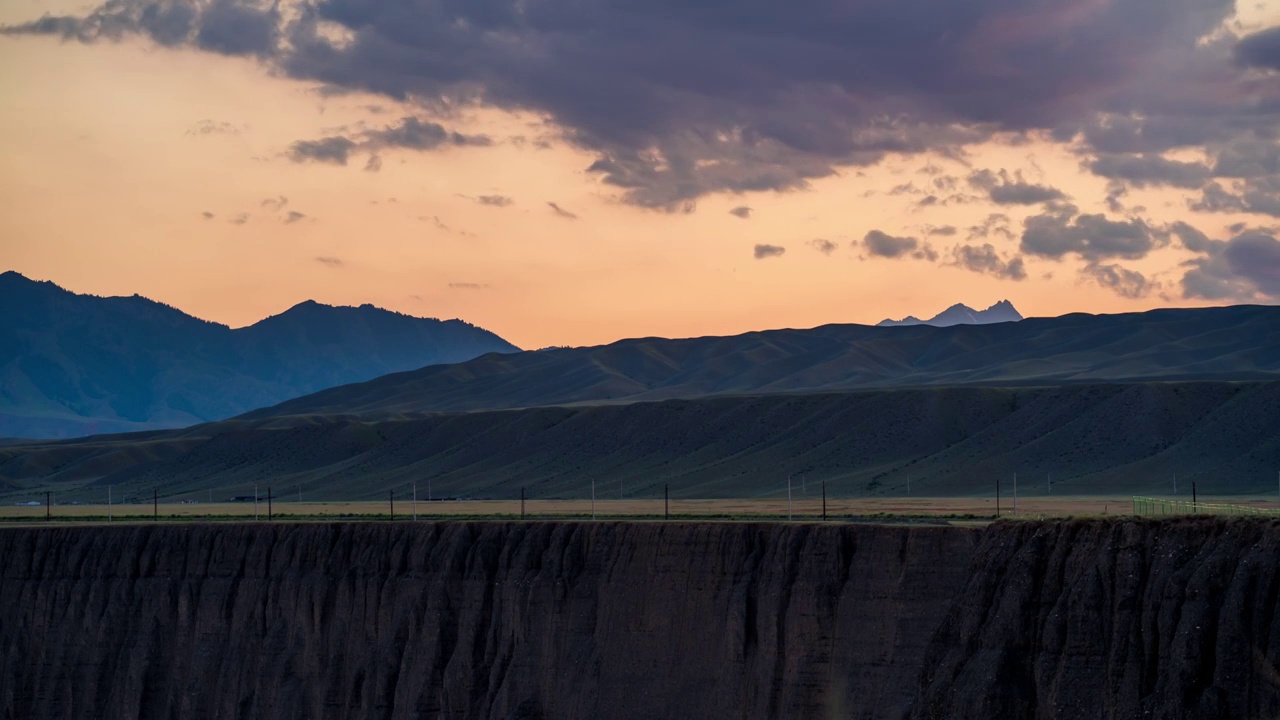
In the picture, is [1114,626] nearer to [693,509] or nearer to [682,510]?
[682,510]

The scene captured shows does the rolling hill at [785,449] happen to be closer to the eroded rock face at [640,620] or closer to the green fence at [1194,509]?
the green fence at [1194,509]

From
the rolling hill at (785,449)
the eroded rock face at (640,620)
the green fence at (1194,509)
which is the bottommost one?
the eroded rock face at (640,620)

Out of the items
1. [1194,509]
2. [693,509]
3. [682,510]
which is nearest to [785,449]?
[693,509]

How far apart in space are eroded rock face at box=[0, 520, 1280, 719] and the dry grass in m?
16.4

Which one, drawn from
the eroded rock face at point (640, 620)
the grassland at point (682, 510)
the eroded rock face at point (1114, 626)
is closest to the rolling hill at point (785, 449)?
the grassland at point (682, 510)

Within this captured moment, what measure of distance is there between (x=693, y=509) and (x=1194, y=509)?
53.0 metres

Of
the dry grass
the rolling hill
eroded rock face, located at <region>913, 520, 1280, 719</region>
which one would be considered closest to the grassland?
the dry grass

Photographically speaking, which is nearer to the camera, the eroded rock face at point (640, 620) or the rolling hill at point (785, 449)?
the eroded rock face at point (640, 620)

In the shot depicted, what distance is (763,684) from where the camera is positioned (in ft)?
187

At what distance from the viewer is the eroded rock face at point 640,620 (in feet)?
127

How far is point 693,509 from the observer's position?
103 metres

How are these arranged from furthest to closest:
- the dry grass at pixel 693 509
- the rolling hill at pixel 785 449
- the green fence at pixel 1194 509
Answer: the rolling hill at pixel 785 449, the dry grass at pixel 693 509, the green fence at pixel 1194 509

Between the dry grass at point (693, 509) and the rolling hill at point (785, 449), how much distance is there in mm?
14613

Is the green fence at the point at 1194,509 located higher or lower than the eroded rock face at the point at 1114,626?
higher
